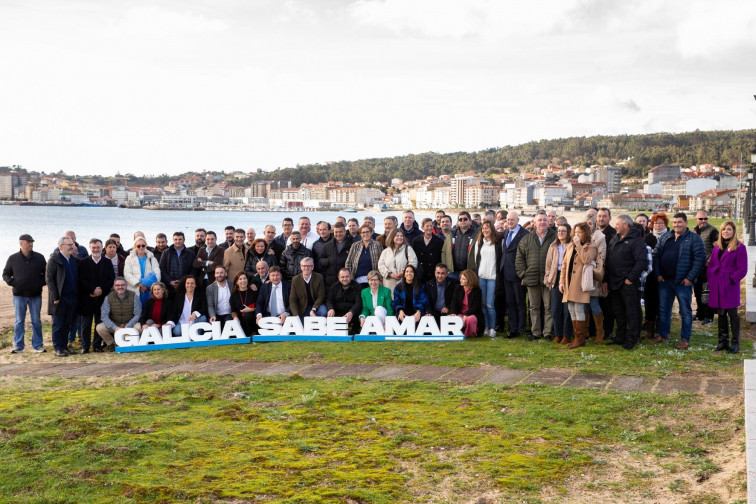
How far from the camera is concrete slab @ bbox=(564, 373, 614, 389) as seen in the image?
728cm

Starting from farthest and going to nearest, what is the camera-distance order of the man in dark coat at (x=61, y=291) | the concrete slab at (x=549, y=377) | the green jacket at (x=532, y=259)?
the man in dark coat at (x=61, y=291) < the green jacket at (x=532, y=259) < the concrete slab at (x=549, y=377)

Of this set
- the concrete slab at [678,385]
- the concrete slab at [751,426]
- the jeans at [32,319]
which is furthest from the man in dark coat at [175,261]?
the concrete slab at [751,426]

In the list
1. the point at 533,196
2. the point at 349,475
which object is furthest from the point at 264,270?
the point at 533,196

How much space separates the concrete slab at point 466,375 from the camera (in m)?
7.68

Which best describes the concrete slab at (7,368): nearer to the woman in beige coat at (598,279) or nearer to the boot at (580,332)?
the boot at (580,332)

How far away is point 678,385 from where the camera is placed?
7.17 m

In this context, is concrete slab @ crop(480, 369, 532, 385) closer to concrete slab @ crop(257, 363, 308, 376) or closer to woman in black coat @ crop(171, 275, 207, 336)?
concrete slab @ crop(257, 363, 308, 376)

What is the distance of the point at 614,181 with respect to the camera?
168 meters

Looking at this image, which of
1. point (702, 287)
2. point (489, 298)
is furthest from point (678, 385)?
point (702, 287)

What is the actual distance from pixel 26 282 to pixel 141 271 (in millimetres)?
1682

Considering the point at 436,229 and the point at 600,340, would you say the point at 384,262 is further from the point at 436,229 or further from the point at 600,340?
the point at 600,340

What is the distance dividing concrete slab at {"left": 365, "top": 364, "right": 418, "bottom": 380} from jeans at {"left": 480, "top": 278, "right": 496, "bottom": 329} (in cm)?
265

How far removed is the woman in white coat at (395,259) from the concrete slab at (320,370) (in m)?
2.60

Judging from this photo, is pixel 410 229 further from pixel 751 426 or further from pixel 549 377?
pixel 751 426
